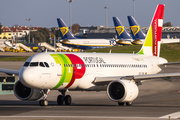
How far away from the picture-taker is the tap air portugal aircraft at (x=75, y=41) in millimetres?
125750

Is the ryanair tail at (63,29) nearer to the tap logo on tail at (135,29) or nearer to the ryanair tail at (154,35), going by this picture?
the tap logo on tail at (135,29)

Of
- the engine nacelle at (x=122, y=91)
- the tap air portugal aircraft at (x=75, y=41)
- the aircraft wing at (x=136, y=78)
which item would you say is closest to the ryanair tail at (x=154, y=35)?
the aircraft wing at (x=136, y=78)

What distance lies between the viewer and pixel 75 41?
12812cm

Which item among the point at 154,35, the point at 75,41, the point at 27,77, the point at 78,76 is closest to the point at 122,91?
the point at 78,76

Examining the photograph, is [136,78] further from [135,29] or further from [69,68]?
[135,29]

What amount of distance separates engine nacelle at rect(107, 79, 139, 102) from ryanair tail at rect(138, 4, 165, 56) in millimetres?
12139

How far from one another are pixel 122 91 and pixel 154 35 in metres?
14.3

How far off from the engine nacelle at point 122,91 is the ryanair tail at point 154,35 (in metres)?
12.1

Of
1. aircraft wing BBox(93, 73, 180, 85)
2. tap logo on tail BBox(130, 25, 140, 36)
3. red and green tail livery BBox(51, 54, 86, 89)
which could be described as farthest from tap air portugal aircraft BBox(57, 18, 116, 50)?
red and green tail livery BBox(51, 54, 86, 89)

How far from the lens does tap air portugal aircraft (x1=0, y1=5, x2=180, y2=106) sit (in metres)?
25.2

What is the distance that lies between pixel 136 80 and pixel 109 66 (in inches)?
130

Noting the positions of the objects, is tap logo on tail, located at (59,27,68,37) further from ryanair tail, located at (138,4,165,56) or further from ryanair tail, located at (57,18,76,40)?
ryanair tail, located at (138,4,165,56)

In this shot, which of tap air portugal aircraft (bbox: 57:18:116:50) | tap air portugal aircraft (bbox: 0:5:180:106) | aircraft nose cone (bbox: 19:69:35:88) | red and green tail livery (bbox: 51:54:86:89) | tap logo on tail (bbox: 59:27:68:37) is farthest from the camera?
tap air portugal aircraft (bbox: 57:18:116:50)

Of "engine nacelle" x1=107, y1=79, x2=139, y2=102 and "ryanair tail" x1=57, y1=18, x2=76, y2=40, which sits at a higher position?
"ryanair tail" x1=57, y1=18, x2=76, y2=40
